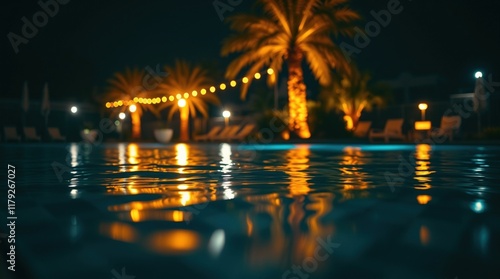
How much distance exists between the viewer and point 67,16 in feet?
141

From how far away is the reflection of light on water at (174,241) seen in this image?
133 inches

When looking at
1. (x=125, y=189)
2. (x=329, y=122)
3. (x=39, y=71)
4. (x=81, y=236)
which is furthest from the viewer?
(x=39, y=71)

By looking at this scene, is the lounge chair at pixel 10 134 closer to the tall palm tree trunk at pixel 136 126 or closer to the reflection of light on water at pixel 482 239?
the tall palm tree trunk at pixel 136 126

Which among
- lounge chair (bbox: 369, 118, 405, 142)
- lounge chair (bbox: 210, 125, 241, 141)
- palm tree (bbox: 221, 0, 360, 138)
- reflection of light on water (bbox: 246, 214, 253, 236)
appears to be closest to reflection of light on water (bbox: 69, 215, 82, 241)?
reflection of light on water (bbox: 246, 214, 253, 236)

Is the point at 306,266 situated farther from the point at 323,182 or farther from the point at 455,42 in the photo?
the point at 455,42

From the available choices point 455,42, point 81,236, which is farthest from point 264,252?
point 455,42

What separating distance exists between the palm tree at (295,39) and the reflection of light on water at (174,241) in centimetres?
2042

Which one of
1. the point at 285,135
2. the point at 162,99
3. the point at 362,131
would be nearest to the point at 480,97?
the point at 362,131

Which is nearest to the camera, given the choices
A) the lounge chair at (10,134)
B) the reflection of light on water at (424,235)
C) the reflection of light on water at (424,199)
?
the reflection of light on water at (424,235)

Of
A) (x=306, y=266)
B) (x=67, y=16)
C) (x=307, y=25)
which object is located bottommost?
(x=306, y=266)

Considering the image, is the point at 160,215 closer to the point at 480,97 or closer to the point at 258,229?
the point at 258,229

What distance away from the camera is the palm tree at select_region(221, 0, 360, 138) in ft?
78.7

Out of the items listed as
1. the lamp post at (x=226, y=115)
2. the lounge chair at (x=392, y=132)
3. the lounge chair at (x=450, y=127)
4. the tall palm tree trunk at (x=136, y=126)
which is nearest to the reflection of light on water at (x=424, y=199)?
the lounge chair at (x=450, y=127)

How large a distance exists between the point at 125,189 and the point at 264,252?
12.2 ft
